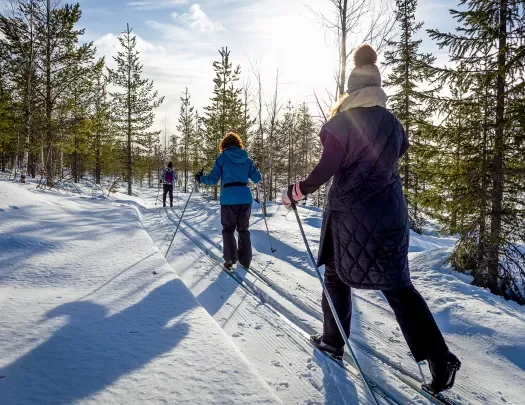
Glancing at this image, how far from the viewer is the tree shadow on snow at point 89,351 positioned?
1.48 metres

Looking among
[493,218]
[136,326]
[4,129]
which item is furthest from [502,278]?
[4,129]

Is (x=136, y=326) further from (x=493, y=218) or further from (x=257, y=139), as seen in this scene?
(x=257, y=139)

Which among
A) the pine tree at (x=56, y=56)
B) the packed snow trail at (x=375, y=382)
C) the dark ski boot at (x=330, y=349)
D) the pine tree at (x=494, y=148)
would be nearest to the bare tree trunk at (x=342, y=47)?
the pine tree at (x=494, y=148)

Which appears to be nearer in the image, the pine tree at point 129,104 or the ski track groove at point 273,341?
the ski track groove at point 273,341

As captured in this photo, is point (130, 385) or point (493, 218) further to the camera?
point (493, 218)

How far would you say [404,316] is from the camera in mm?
2102

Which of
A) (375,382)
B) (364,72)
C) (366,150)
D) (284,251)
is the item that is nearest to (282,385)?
(375,382)

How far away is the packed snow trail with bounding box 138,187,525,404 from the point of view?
2.41 metres

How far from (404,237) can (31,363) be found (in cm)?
238

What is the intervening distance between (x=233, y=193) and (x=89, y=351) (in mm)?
3264

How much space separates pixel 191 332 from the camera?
2316 millimetres

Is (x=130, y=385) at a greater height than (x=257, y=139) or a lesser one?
lesser

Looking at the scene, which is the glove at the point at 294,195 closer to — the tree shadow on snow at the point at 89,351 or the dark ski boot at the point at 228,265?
the tree shadow on snow at the point at 89,351

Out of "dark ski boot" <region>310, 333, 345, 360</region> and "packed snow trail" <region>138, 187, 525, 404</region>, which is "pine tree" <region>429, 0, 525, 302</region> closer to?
"packed snow trail" <region>138, 187, 525, 404</region>
